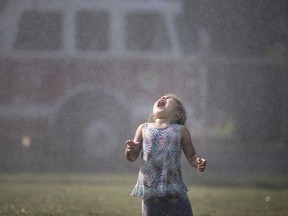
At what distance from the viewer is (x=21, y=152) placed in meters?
6.56

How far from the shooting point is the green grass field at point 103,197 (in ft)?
14.4

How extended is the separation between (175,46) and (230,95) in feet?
2.10

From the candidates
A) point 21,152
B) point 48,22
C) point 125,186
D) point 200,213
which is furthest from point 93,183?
point 200,213

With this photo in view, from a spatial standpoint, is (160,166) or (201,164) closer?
(201,164)

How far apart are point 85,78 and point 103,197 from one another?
1650 millimetres

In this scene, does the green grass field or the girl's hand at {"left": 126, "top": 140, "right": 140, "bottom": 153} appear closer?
the girl's hand at {"left": 126, "top": 140, "right": 140, "bottom": 153}

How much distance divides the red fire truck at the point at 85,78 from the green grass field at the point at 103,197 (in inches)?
10.8

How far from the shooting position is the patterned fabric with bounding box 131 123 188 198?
2.97m

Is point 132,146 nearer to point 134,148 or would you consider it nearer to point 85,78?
point 134,148

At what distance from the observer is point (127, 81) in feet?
21.3

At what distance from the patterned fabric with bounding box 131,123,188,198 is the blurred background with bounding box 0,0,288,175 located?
118 inches

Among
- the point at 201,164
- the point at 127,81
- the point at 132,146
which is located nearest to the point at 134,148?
the point at 132,146

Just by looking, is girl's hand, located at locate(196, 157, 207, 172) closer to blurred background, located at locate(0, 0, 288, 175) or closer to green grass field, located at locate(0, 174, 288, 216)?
green grass field, located at locate(0, 174, 288, 216)

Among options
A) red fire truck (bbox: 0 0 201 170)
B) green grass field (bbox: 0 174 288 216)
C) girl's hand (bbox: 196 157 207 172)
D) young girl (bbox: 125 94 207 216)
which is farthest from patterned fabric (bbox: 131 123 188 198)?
red fire truck (bbox: 0 0 201 170)
